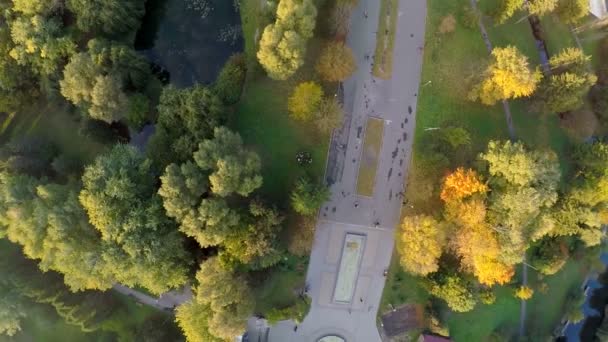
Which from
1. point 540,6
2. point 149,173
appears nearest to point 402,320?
point 149,173

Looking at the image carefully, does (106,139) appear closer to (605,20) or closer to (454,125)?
(454,125)

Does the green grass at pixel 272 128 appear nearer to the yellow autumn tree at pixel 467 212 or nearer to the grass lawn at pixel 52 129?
the yellow autumn tree at pixel 467 212

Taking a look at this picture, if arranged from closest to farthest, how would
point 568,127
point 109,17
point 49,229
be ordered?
point 49,229
point 109,17
point 568,127

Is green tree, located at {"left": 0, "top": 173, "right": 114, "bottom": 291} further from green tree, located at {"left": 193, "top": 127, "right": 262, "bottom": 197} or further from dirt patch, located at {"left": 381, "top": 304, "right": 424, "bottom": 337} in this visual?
dirt patch, located at {"left": 381, "top": 304, "right": 424, "bottom": 337}

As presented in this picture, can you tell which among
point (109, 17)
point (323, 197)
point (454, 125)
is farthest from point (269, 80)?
point (454, 125)

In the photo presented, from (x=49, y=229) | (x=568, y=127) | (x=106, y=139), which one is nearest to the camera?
(x=49, y=229)

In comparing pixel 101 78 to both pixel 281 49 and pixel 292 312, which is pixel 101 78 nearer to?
pixel 281 49

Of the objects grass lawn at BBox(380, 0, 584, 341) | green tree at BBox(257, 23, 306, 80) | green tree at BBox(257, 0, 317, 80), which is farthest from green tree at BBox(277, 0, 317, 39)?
grass lawn at BBox(380, 0, 584, 341)
